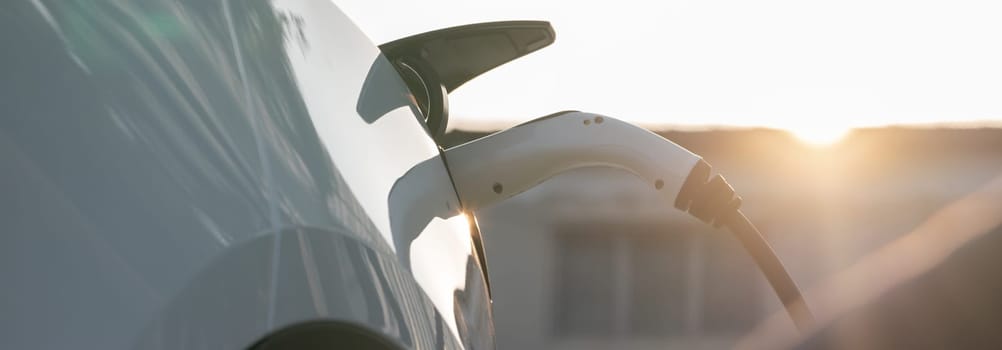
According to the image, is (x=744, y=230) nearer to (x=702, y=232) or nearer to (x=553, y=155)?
(x=553, y=155)

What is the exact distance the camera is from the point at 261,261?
744 mm

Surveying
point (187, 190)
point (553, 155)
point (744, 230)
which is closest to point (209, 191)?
point (187, 190)

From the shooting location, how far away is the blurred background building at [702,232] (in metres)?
12.3

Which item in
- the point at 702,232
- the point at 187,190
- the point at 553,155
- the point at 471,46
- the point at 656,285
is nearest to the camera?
the point at 187,190

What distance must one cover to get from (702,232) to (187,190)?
1330cm

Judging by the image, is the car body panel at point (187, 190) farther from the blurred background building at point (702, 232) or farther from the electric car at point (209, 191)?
the blurred background building at point (702, 232)

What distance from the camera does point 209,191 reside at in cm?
73

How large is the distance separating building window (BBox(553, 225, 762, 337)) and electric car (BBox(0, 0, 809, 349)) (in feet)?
41.3

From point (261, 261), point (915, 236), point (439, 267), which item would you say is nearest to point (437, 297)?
point (439, 267)

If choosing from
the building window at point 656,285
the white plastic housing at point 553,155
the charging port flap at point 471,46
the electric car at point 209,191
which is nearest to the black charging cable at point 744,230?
the white plastic housing at point 553,155

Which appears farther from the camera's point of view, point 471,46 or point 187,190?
point 471,46

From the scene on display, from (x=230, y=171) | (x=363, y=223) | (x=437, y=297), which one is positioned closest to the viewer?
(x=230, y=171)

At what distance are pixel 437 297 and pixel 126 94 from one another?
36 cm

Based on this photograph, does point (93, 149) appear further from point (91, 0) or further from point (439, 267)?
point (439, 267)
